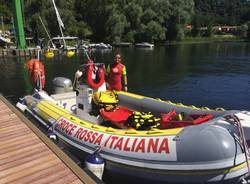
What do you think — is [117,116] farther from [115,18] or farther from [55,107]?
[115,18]

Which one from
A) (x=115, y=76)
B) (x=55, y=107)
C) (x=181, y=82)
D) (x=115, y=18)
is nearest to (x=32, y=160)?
(x=55, y=107)

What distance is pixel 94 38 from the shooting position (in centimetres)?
5422

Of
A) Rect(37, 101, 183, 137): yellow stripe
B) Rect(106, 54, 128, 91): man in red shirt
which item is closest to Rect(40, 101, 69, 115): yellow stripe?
Rect(37, 101, 183, 137): yellow stripe

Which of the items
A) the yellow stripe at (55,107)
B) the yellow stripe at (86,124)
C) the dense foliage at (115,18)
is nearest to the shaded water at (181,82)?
the yellow stripe at (55,107)

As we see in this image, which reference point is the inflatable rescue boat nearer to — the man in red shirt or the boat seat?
the boat seat

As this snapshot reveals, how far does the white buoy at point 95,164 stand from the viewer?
638 centimetres

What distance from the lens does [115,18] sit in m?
51.0

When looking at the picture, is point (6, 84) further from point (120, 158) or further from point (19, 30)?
point (19, 30)

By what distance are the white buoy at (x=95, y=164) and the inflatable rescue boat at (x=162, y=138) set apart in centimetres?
17

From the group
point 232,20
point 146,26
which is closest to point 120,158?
point 146,26

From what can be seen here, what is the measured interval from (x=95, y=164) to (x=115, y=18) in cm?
4665

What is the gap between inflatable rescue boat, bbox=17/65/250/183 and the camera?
539cm

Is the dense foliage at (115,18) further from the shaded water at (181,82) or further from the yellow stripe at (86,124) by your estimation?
the yellow stripe at (86,124)

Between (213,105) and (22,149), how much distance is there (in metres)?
10.4
